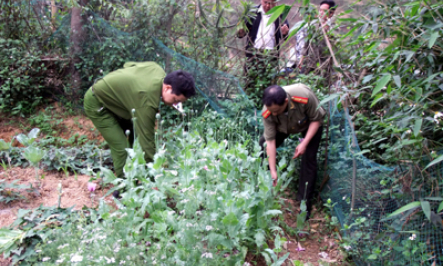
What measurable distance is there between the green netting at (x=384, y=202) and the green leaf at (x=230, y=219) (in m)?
0.91

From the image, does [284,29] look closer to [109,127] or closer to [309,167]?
[309,167]

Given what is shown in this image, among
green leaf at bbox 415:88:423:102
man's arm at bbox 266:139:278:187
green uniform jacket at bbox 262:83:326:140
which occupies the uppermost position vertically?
green leaf at bbox 415:88:423:102

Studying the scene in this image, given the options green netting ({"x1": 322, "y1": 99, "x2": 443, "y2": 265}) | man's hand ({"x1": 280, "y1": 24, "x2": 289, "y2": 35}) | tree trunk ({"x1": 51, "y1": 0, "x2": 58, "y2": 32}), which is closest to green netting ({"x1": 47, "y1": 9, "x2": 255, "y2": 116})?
tree trunk ({"x1": 51, "y1": 0, "x2": 58, "y2": 32})

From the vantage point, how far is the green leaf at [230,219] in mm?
2207

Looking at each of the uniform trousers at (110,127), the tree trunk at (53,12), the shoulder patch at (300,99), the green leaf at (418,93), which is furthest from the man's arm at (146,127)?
the tree trunk at (53,12)

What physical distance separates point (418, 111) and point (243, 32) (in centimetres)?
380

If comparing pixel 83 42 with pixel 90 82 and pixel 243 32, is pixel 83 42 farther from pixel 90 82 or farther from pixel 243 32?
pixel 243 32

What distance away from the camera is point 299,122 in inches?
129

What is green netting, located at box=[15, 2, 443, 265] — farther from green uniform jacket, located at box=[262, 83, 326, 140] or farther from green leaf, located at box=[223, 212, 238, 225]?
green leaf, located at box=[223, 212, 238, 225]

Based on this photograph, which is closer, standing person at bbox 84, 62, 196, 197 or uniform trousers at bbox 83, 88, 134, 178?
standing person at bbox 84, 62, 196, 197

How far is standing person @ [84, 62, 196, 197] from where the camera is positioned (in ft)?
9.29

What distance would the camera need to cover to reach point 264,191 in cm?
266

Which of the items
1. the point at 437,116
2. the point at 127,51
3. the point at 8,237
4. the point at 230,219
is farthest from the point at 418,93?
the point at 127,51

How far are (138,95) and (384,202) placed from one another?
204 centimetres
